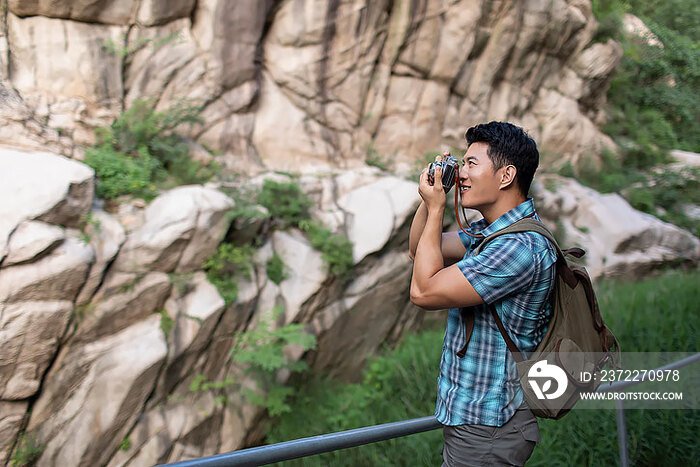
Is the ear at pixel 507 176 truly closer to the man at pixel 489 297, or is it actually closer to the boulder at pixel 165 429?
the man at pixel 489 297

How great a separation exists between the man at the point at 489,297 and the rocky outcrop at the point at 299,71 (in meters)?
5.48

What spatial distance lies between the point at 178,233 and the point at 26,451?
235 cm

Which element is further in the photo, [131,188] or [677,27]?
[677,27]

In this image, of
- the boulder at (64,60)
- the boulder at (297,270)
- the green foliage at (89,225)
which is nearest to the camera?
the green foliage at (89,225)

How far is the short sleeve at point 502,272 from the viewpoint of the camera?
1288 millimetres

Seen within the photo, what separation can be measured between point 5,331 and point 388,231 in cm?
466

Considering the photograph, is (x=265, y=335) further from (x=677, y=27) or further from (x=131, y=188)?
(x=677, y=27)

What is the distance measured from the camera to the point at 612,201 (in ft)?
36.3

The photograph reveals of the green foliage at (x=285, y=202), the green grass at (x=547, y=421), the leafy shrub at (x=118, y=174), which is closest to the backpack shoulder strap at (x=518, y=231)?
the green grass at (x=547, y=421)

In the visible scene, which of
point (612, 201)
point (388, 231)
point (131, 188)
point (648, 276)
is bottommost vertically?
point (648, 276)

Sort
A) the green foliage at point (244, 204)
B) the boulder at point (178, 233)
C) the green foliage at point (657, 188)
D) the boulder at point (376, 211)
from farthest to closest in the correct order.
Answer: the green foliage at point (657, 188) < the boulder at point (376, 211) < the green foliage at point (244, 204) < the boulder at point (178, 233)

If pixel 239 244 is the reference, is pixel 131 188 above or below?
above

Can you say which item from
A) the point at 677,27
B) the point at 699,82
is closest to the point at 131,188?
the point at 699,82

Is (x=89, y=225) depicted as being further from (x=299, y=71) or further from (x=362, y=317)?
(x=299, y=71)
